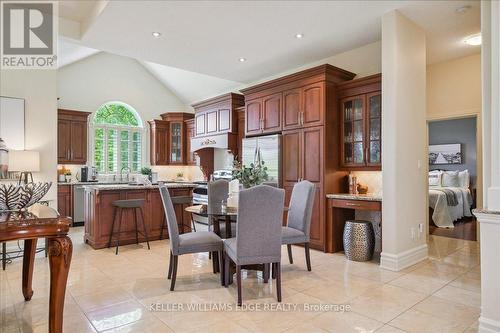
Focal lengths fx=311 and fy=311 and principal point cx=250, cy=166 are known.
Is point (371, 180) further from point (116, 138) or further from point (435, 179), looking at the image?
point (116, 138)

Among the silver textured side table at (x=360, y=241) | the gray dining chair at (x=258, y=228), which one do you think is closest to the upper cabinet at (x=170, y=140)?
the silver textured side table at (x=360, y=241)

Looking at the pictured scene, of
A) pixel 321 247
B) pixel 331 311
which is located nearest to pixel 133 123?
pixel 321 247

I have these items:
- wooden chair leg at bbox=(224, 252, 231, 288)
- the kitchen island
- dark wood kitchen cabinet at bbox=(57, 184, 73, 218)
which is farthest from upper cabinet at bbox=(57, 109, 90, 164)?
wooden chair leg at bbox=(224, 252, 231, 288)

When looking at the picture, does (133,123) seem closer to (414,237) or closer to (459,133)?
(414,237)

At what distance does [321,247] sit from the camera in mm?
4426

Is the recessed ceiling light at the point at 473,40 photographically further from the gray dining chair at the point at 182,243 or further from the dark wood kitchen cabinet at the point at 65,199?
the dark wood kitchen cabinet at the point at 65,199

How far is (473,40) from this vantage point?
13.7ft

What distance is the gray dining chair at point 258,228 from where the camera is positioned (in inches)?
103

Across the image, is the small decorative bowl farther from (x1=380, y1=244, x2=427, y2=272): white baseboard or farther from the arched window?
the arched window

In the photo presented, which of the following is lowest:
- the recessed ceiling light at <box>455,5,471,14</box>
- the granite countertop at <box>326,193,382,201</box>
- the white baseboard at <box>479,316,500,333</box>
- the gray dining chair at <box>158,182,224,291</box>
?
the white baseboard at <box>479,316,500,333</box>

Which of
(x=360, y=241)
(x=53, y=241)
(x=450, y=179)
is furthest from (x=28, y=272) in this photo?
(x=450, y=179)

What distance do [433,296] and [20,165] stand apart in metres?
4.82

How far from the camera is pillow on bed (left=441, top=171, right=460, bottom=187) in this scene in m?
7.53

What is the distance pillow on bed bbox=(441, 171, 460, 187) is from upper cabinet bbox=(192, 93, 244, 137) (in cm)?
532
